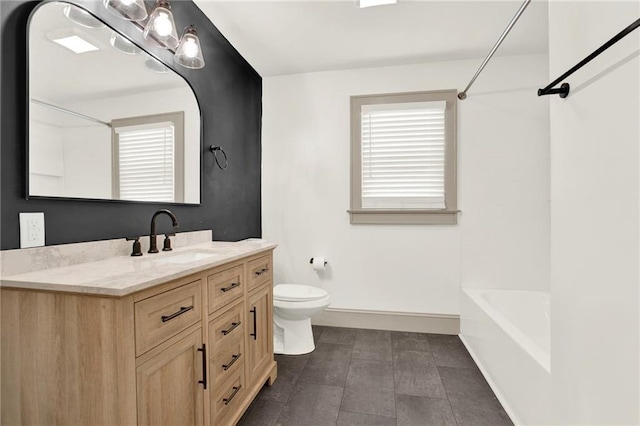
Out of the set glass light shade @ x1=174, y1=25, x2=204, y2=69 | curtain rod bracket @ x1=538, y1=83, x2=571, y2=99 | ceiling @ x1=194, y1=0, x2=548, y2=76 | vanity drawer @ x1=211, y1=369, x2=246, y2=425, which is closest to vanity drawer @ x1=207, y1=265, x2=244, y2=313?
vanity drawer @ x1=211, y1=369, x2=246, y2=425

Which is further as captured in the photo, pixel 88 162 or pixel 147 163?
pixel 147 163

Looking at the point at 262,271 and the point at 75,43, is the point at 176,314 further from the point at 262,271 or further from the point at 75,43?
the point at 75,43

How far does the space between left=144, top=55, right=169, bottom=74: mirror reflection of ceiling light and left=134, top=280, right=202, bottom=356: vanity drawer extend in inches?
49.1

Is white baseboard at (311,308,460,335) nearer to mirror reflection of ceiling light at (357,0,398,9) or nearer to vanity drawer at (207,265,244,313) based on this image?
vanity drawer at (207,265,244,313)

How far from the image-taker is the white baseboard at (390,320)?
2.67 metres

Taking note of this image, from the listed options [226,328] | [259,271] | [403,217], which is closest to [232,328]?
[226,328]

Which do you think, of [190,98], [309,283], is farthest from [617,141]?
[309,283]

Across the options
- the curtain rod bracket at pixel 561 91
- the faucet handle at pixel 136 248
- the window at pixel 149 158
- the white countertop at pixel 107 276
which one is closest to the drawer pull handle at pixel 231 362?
the white countertop at pixel 107 276

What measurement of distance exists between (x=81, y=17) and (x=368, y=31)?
1783mm

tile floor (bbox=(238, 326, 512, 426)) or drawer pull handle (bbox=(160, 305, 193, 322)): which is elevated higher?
drawer pull handle (bbox=(160, 305, 193, 322))

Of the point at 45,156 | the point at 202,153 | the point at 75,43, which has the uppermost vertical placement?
the point at 75,43

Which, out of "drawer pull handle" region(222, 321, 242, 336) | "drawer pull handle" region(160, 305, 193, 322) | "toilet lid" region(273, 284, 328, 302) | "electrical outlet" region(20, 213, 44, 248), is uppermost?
"electrical outlet" region(20, 213, 44, 248)

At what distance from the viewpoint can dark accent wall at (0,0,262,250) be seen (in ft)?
3.34

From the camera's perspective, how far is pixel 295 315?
2.26 meters
